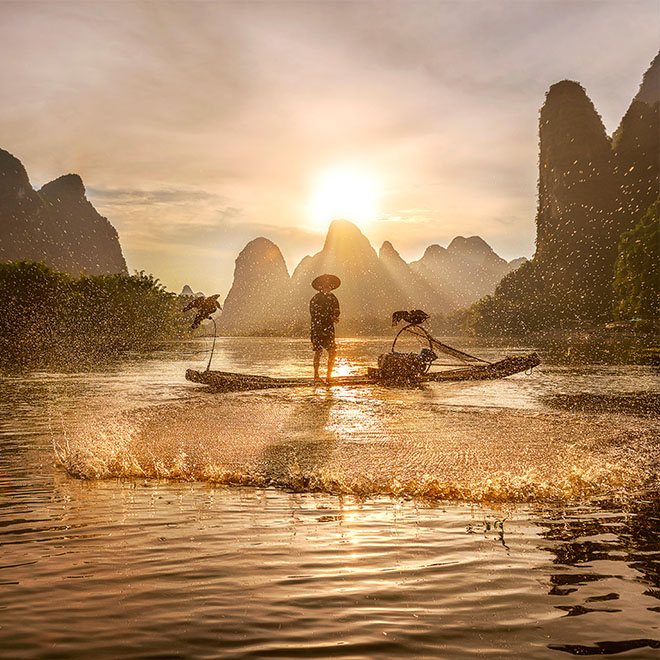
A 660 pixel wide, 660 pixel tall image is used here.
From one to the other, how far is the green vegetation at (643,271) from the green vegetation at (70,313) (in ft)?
119

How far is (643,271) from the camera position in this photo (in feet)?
144

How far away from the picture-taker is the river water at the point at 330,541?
8.81 feet

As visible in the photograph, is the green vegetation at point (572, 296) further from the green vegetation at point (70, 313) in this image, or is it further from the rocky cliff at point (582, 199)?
the green vegetation at point (70, 313)

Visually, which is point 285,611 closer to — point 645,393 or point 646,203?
point 645,393

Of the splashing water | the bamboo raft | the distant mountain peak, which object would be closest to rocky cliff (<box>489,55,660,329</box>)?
the bamboo raft

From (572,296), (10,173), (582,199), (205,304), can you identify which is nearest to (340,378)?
(205,304)

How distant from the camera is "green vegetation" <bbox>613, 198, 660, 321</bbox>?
43.0 metres

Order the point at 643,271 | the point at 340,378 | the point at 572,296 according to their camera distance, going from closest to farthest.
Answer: the point at 340,378
the point at 643,271
the point at 572,296

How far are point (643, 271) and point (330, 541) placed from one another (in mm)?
46730

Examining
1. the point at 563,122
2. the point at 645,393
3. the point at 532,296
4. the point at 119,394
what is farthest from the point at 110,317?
the point at 563,122

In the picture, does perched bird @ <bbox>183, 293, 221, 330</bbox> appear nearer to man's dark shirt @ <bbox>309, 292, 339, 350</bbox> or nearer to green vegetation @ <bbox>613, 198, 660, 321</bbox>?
man's dark shirt @ <bbox>309, 292, 339, 350</bbox>

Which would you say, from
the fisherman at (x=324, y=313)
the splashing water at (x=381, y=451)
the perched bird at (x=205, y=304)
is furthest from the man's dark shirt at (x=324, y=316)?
the splashing water at (x=381, y=451)

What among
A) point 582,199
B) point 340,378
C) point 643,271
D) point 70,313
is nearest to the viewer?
point 340,378

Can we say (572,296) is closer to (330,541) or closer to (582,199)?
(582,199)
